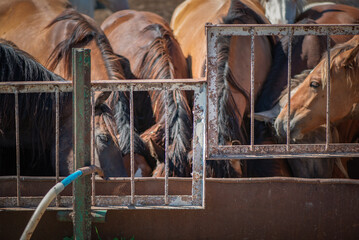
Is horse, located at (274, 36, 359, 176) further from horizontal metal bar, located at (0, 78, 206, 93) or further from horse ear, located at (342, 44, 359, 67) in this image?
horizontal metal bar, located at (0, 78, 206, 93)

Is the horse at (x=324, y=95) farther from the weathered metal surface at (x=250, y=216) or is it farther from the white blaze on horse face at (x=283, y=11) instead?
the white blaze on horse face at (x=283, y=11)

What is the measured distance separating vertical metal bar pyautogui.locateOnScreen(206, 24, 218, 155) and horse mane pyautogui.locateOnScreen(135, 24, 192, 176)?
64 centimetres

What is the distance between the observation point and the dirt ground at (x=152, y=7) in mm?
10548

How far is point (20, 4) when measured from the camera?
16.4 feet

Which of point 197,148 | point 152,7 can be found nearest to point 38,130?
point 197,148

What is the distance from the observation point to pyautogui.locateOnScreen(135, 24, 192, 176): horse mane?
283 cm

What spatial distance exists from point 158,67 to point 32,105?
153cm

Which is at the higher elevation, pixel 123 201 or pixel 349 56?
pixel 349 56

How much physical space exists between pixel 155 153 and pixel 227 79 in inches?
28.8

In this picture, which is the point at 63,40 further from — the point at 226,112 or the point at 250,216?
the point at 250,216

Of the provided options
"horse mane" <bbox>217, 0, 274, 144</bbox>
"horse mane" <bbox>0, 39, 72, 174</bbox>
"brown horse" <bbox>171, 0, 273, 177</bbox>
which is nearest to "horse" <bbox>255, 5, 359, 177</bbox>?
"brown horse" <bbox>171, 0, 273, 177</bbox>

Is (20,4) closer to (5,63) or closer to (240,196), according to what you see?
(5,63)

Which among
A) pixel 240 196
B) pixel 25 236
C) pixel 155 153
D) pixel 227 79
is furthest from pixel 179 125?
pixel 25 236

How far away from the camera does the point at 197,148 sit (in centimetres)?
217
